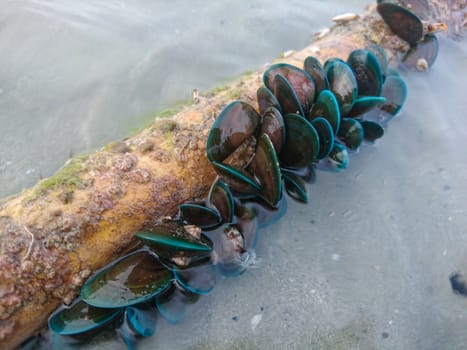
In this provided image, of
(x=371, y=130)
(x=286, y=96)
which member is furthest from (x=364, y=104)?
(x=286, y=96)

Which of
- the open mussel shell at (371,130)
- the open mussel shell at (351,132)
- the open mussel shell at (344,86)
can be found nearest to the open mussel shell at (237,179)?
the open mussel shell at (351,132)

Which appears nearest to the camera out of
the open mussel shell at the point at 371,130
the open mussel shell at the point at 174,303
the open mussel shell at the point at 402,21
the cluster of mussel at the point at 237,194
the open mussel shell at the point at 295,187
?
the cluster of mussel at the point at 237,194

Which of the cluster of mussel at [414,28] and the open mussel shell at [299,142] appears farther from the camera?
the cluster of mussel at [414,28]

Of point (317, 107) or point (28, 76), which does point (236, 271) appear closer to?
point (317, 107)

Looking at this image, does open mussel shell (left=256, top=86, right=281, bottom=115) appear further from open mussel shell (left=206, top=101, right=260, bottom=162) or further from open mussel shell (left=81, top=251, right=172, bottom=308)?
open mussel shell (left=81, top=251, right=172, bottom=308)

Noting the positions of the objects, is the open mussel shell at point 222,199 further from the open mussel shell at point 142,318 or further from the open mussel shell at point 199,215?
the open mussel shell at point 142,318

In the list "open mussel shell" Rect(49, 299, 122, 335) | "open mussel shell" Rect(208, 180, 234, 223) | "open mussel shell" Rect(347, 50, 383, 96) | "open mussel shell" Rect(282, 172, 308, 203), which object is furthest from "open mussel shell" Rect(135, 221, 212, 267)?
"open mussel shell" Rect(347, 50, 383, 96)

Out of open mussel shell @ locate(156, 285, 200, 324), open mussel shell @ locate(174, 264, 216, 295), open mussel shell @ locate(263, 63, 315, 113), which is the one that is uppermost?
open mussel shell @ locate(263, 63, 315, 113)
